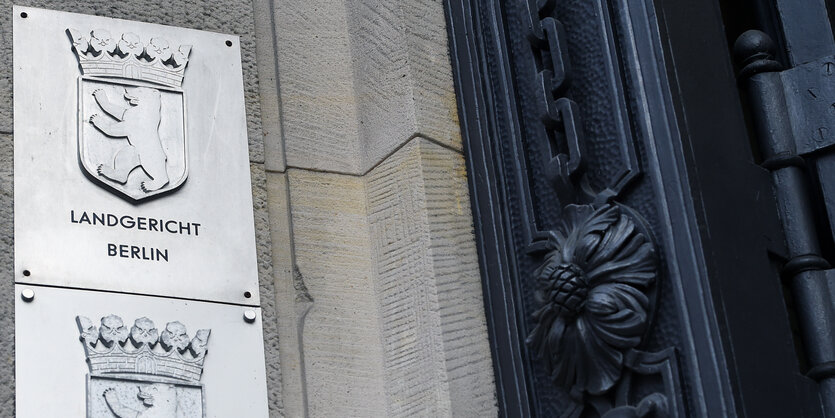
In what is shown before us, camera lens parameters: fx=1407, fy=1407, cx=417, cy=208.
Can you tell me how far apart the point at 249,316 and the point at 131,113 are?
0.49 meters

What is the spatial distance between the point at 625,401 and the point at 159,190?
1018 millimetres

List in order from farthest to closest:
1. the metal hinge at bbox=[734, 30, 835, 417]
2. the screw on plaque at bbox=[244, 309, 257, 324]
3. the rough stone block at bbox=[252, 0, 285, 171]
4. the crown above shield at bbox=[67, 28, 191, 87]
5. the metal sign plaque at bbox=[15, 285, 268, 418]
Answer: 1. the rough stone block at bbox=[252, 0, 285, 171]
2. the crown above shield at bbox=[67, 28, 191, 87]
3. the screw on plaque at bbox=[244, 309, 257, 324]
4. the metal hinge at bbox=[734, 30, 835, 417]
5. the metal sign plaque at bbox=[15, 285, 268, 418]

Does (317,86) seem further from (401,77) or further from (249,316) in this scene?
(249,316)

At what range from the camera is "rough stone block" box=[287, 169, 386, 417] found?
290cm

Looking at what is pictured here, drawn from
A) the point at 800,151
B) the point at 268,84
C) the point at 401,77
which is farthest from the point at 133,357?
the point at 800,151

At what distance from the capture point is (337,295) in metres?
3.00

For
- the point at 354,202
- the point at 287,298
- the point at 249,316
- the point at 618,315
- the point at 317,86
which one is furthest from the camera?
the point at 317,86

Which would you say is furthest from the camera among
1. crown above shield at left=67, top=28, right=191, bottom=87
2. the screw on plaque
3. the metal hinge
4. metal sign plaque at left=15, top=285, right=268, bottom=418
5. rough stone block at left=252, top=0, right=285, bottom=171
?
rough stone block at left=252, top=0, right=285, bottom=171

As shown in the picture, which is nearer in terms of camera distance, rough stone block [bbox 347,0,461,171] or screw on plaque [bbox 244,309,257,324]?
screw on plaque [bbox 244,309,257,324]

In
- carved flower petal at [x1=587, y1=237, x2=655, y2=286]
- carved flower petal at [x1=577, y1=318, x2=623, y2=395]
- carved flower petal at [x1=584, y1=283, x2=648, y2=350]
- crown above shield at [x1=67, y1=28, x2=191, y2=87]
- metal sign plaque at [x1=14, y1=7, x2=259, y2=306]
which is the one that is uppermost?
crown above shield at [x1=67, y1=28, x2=191, y2=87]

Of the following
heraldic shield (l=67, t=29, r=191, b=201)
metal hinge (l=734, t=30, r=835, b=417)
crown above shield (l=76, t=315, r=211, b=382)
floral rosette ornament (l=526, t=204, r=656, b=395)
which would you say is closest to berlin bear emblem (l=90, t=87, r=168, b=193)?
heraldic shield (l=67, t=29, r=191, b=201)

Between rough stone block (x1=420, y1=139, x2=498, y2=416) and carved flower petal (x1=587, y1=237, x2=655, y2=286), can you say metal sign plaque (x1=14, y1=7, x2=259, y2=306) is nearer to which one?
rough stone block (x1=420, y1=139, x2=498, y2=416)

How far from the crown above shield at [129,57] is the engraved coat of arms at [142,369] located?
55 centimetres

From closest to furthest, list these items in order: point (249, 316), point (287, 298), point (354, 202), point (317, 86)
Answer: point (249, 316), point (287, 298), point (354, 202), point (317, 86)
